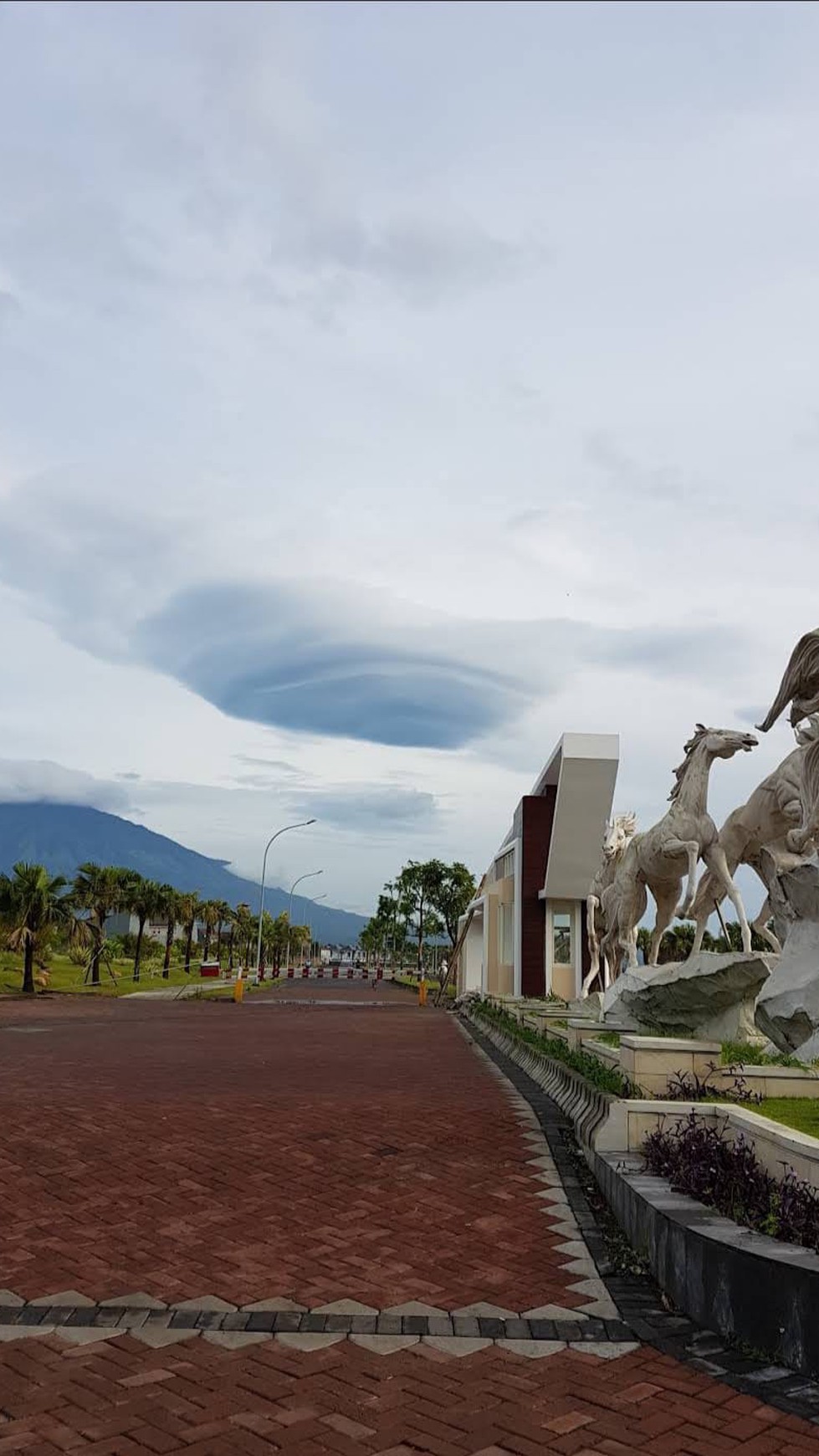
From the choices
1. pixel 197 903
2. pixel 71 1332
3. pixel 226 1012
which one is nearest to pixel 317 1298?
→ pixel 71 1332

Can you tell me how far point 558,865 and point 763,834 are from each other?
1848 centimetres

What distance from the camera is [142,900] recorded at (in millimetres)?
49562

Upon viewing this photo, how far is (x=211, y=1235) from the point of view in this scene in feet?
20.8

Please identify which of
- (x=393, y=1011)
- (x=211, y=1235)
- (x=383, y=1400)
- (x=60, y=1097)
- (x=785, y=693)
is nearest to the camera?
(x=383, y=1400)

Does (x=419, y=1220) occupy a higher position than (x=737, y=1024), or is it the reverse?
(x=737, y=1024)

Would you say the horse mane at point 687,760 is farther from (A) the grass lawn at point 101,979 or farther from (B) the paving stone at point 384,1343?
(A) the grass lawn at point 101,979

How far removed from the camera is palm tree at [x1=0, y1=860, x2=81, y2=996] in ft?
119

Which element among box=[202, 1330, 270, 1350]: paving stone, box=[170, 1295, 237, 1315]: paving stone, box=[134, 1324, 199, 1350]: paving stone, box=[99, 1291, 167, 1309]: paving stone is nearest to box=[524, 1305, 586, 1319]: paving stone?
box=[202, 1330, 270, 1350]: paving stone

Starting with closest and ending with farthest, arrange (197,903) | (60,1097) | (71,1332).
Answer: (71,1332), (60,1097), (197,903)

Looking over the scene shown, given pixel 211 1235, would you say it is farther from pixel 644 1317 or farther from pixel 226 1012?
pixel 226 1012

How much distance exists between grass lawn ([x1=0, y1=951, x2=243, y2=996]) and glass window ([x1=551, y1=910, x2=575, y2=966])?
51.9ft

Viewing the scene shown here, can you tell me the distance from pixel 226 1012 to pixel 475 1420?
25576 millimetres

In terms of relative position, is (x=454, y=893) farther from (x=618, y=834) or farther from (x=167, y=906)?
(x=618, y=834)

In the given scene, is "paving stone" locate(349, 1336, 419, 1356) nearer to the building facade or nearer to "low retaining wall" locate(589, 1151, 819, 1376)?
"low retaining wall" locate(589, 1151, 819, 1376)
